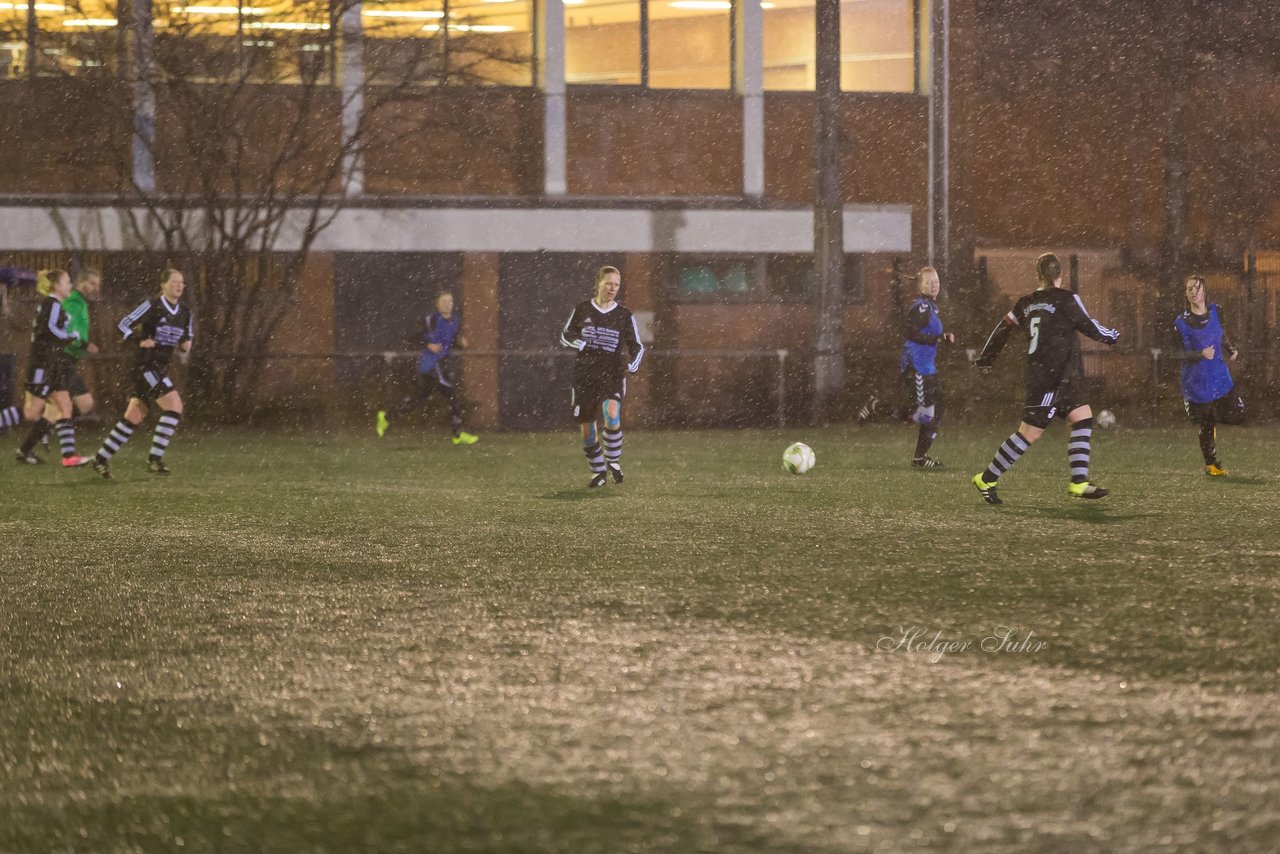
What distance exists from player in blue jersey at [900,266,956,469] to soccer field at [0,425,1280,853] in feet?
11.5

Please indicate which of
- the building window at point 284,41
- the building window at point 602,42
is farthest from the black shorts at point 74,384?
the building window at point 602,42

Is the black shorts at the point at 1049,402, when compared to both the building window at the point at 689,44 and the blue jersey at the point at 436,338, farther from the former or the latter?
the building window at the point at 689,44

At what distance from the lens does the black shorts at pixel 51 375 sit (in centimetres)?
1744

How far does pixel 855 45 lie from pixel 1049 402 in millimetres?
17674

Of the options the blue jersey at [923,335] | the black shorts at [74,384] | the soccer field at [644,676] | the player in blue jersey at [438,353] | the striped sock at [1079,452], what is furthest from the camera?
the player in blue jersey at [438,353]

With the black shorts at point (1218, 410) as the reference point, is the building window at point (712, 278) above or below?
above

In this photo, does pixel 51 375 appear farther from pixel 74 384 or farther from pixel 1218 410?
pixel 1218 410

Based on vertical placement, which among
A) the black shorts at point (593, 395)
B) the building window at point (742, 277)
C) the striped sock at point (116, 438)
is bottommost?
the striped sock at point (116, 438)

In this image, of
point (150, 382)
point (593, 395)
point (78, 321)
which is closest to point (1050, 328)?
point (593, 395)

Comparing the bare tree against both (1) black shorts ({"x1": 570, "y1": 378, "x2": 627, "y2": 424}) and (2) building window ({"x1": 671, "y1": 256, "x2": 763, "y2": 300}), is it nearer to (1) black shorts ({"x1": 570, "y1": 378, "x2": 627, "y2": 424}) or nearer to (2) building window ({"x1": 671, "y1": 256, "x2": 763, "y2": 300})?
(2) building window ({"x1": 671, "y1": 256, "x2": 763, "y2": 300})

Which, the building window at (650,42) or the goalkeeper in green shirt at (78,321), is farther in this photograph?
the building window at (650,42)

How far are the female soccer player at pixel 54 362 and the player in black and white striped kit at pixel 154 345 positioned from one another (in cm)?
135

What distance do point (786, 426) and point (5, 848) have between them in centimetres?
2078

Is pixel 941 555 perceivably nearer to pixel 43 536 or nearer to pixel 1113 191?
pixel 43 536
